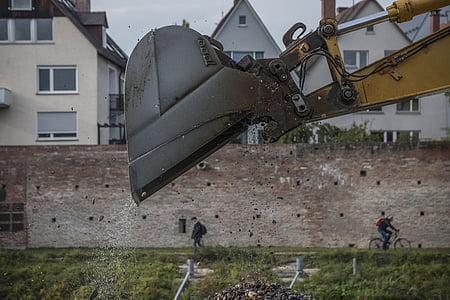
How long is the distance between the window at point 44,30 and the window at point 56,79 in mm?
1108

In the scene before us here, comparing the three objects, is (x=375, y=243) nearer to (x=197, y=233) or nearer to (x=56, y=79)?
(x=197, y=233)

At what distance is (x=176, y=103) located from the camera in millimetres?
7629

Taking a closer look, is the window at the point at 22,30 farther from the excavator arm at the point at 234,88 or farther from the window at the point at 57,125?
the excavator arm at the point at 234,88

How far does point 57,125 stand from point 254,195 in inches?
389

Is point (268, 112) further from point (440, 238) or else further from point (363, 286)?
point (440, 238)

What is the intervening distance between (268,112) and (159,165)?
1010mm

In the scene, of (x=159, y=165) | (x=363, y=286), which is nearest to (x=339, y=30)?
(x=159, y=165)

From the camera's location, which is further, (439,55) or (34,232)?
(34,232)

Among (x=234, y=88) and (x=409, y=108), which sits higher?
(x=409, y=108)

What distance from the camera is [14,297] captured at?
1705 cm

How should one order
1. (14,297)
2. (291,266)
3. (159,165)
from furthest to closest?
(291,266)
(14,297)
(159,165)

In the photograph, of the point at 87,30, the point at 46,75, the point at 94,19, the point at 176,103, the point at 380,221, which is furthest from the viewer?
the point at 94,19

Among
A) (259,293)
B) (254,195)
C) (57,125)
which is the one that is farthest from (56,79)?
(259,293)

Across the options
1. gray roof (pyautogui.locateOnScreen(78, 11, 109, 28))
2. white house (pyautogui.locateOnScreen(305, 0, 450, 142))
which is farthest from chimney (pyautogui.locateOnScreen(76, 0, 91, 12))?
white house (pyautogui.locateOnScreen(305, 0, 450, 142))
